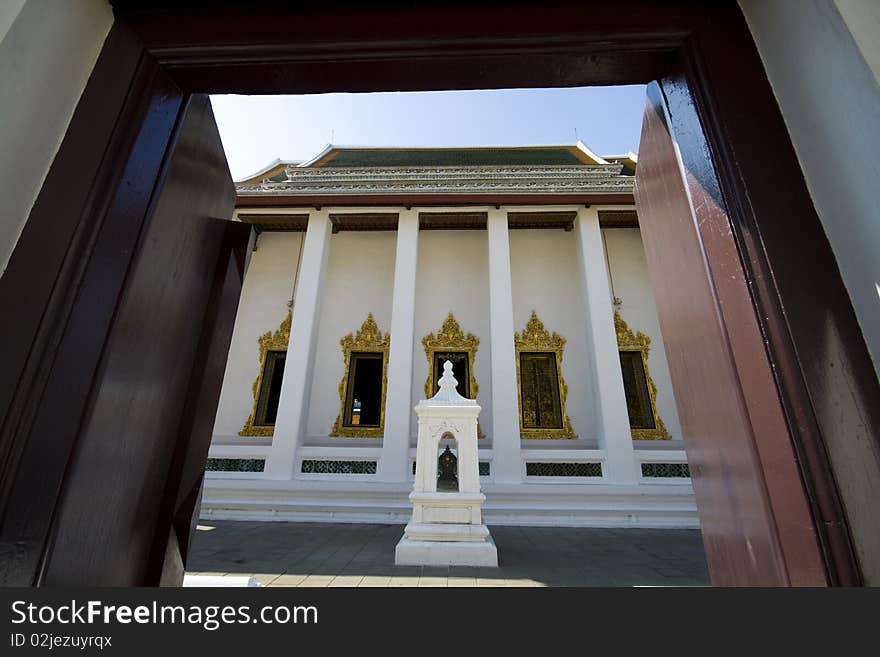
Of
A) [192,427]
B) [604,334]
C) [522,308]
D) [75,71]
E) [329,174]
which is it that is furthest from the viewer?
[329,174]

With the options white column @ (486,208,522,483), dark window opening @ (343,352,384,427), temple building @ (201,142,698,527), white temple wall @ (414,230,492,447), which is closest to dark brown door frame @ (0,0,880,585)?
Answer: white column @ (486,208,522,483)

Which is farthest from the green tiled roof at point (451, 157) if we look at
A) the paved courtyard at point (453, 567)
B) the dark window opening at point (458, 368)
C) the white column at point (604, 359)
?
the paved courtyard at point (453, 567)

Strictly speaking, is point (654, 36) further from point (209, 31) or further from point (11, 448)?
point (11, 448)

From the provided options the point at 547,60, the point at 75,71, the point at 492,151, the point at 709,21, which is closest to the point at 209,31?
the point at 75,71

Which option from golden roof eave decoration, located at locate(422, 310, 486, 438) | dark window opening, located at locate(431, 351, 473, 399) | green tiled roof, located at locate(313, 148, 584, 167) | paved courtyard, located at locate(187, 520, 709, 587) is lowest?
paved courtyard, located at locate(187, 520, 709, 587)

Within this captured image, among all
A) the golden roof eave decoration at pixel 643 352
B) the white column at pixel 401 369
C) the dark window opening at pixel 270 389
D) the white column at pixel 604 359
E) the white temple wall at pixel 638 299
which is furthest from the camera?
the dark window opening at pixel 270 389

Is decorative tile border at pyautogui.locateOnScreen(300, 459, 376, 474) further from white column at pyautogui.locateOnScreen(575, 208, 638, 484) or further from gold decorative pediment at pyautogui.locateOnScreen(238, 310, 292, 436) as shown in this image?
white column at pyautogui.locateOnScreen(575, 208, 638, 484)

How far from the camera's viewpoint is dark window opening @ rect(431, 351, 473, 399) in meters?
6.37

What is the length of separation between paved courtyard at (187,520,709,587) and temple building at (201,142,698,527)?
1.60ft

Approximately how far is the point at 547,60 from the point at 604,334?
550 cm

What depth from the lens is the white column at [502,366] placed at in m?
5.34

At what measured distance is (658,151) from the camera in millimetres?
1087

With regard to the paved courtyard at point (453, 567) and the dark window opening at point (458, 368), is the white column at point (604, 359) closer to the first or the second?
the paved courtyard at point (453, 567)

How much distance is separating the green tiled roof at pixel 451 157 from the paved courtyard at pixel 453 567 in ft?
22.4
